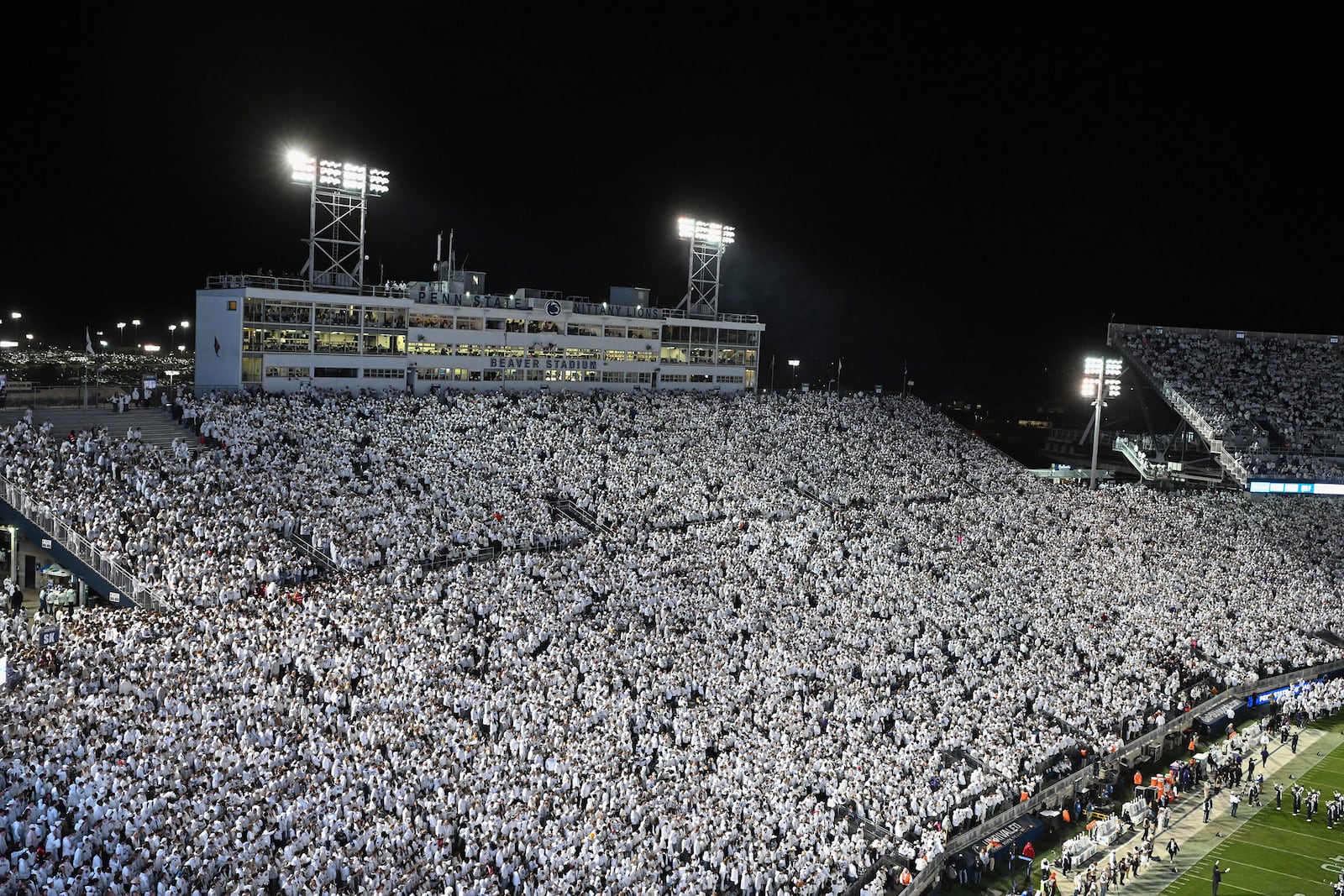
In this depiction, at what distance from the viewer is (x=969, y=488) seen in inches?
1720

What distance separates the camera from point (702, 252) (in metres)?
52.6

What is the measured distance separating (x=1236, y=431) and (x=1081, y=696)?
2987cm

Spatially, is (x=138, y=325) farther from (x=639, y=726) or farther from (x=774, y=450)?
(x=639, y=726)

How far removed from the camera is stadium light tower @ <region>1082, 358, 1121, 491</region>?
44562 millimetres

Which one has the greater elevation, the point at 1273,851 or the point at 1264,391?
the point at 1264,391

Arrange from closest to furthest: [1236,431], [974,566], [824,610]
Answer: [824,610], [974,566], [1236,431]

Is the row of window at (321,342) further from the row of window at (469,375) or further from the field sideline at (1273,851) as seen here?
the field sideline at (1273,851)

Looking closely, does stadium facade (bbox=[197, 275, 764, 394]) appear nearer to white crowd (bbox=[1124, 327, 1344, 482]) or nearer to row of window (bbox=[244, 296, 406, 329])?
row of window (bbox=[244, 296, 406, 329])

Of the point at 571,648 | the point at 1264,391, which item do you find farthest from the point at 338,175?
the point at 1264,391

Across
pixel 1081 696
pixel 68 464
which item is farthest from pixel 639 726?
pixel 68 464

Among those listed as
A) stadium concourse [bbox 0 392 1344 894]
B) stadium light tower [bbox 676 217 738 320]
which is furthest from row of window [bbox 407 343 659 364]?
stadium light tower [bbox 676 217 738 320]

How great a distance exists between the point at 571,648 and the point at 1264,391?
1675 inches

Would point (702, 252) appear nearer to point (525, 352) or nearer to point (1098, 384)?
point (525, 352)

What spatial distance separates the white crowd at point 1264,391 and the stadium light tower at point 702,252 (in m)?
21.5
